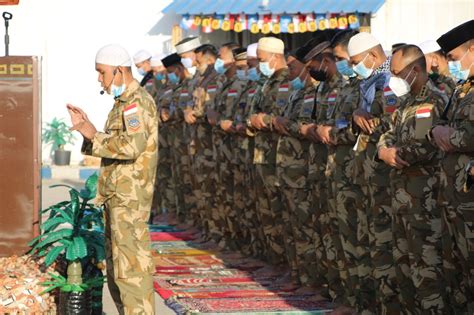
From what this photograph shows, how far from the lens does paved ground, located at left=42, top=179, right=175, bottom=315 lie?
1016 centimetres

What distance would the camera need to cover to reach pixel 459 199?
7.61 metres

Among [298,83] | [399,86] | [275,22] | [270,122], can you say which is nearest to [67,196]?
[275,22]

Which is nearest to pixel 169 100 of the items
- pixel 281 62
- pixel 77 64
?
pixel 281 62

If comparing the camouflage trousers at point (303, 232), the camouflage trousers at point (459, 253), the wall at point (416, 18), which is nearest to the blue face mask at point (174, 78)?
the wall at point (416, 18)

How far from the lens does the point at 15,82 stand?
408 inches

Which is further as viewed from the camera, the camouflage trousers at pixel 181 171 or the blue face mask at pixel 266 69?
the camouflage trousers at pixel 181 171

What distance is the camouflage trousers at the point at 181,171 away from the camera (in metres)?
15.8

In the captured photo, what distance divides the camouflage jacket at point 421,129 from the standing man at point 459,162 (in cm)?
33

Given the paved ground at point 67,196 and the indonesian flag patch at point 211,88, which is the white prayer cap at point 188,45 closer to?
the indonesian flag patch at point 211,88

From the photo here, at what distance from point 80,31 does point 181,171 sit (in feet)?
26.4

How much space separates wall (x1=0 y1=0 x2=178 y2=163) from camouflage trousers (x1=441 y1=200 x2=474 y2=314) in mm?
15672

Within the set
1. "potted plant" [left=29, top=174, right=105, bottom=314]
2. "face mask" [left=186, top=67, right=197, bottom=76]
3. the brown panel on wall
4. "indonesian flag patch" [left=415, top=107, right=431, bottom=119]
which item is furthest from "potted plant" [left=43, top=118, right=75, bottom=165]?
"indonesian flag patch" [left=415, top=107, right=431, bottom=119]

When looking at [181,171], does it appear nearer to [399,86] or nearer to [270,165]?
[270,165]

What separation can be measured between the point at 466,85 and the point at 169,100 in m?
8.74
